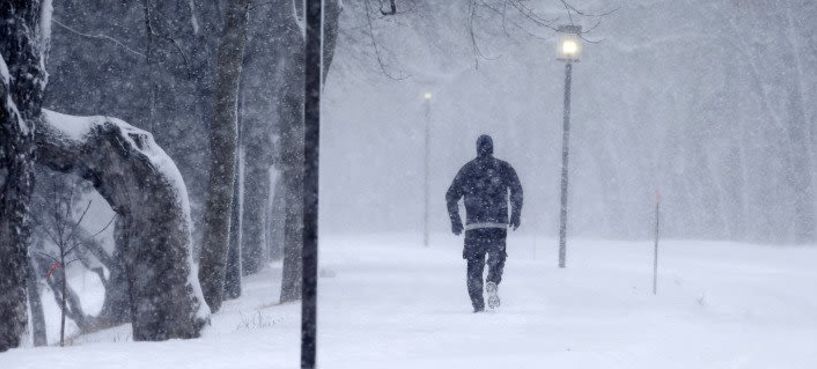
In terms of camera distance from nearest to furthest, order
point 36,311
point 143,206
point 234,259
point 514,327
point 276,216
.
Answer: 1. point 143,206
2. point 514,327
3. point 234,259
4. point 36,311
5. point 276,216

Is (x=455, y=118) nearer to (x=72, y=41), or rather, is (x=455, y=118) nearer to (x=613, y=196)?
(x=613, y=196)

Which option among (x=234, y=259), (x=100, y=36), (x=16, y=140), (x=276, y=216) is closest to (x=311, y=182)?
(x=16, y=140)

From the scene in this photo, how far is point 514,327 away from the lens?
994 cm

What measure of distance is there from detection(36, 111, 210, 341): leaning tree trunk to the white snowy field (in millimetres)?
372

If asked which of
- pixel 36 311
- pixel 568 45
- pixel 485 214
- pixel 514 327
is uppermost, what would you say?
pixel 568 45

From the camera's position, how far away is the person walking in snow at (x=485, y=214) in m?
11.4

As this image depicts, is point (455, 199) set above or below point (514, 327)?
above

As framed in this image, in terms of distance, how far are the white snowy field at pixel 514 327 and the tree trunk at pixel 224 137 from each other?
89 centimetres

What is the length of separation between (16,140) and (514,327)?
484 cm

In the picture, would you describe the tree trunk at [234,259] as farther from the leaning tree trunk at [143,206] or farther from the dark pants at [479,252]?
the leaning tree trunk at [143,206]

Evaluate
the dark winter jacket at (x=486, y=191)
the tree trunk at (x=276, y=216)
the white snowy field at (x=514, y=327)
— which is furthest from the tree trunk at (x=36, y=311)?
the dark winter jacket at (x=486, y=191)

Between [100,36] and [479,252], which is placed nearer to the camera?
[479,252]

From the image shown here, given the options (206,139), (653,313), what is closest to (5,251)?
(653,313)

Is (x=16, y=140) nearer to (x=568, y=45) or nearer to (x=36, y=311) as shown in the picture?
(x=568, y=45)
